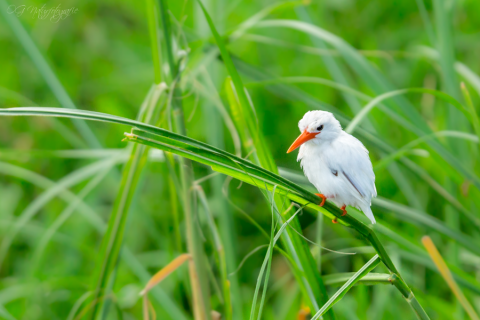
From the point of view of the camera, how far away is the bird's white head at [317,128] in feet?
1.72

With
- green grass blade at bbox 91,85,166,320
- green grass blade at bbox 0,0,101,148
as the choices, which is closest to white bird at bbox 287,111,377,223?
green grass blade at bbox 91,85,166,320

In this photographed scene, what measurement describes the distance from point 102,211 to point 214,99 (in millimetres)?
1092

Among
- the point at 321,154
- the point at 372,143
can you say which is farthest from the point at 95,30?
the point at 321,154

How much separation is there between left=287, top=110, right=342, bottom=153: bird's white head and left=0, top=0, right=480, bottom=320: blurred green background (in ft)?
0.42

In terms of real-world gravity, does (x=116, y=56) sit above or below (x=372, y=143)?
above

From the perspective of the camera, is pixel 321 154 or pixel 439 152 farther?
pixel 439 152

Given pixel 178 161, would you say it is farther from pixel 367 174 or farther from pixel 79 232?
pixel 79 232

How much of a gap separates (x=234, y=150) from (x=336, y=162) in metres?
0.94

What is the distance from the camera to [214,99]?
87cm

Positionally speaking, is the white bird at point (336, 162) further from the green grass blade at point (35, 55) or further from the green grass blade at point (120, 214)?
the green grass blade at point (35, 55)

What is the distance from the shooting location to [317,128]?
0.54m

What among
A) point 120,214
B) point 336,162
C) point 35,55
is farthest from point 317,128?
point 35,55

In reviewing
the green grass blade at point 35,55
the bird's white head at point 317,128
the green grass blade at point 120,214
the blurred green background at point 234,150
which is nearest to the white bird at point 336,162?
the bird's white head at point 317,128

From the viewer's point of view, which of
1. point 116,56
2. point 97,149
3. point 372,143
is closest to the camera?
point 372,143
